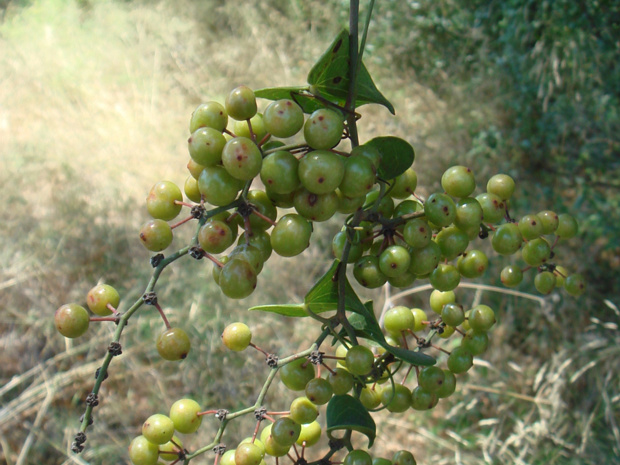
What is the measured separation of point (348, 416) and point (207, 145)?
35 centimetres

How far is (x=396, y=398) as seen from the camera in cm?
73

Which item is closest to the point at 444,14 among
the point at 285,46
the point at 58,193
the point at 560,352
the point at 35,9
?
the point at 285,46

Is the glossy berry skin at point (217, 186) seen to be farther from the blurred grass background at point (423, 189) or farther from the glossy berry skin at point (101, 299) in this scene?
the blurred grass background at point (423, 189)

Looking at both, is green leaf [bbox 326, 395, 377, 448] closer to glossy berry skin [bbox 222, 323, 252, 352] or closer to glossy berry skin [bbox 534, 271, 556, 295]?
glossy berry skin [bbox 222, 323, 252, 352]

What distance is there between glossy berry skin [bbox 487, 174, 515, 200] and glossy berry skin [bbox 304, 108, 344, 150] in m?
0.30

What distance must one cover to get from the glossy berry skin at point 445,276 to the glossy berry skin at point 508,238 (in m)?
0.07

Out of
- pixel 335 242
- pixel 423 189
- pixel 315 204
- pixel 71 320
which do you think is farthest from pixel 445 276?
pixel 423 189

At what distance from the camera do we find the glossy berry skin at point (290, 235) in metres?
0.54

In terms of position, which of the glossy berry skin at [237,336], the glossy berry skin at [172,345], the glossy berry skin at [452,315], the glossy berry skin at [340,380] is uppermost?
the glossy berry skin at [172,345]

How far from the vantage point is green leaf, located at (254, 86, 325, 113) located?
23.1 inches

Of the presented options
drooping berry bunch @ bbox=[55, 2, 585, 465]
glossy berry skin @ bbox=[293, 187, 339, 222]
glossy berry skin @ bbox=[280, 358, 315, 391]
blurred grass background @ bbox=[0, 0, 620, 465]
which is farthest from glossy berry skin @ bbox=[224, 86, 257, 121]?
blurred grass background @ bbox=[0, 0, 620, 465]

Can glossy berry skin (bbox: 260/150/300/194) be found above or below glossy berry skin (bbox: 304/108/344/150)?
below

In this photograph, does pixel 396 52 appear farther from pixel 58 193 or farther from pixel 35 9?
pixel 35 9

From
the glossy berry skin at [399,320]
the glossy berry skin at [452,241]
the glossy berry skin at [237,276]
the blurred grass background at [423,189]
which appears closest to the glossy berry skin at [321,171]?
the glossy berry skin at [237,276]
